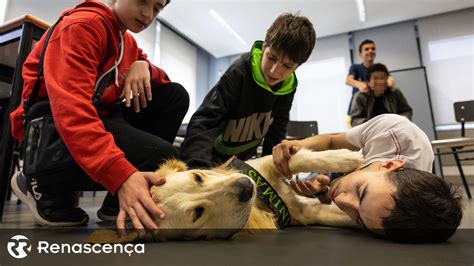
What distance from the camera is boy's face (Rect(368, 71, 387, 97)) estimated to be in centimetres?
305

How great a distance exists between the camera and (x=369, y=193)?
0.85m

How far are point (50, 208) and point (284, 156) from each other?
885mm

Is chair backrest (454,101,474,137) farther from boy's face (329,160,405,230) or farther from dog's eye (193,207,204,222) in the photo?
dog's eye (193,207,204,222)

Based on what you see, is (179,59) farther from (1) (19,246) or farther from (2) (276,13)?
(1) (19,246)

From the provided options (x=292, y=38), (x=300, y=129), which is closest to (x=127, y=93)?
(x=292, y=38)

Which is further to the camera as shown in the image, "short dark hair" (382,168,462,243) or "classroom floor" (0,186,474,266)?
"short dark hair" (382,168,462,243)

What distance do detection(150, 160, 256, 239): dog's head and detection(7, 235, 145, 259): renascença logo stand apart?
10 cm

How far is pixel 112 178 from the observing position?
76 cm

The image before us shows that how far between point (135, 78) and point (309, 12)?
4.74m

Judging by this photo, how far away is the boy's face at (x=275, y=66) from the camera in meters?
1.47

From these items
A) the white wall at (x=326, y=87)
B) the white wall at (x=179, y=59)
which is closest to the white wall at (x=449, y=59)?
the white wall at (x=326, y=87)

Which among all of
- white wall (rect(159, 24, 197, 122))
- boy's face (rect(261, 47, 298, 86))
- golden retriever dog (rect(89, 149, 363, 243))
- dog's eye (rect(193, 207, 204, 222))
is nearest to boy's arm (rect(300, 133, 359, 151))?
golden retriever dog (rect(89, 149, 363, 243))

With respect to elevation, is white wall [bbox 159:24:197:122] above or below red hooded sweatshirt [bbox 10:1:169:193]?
above

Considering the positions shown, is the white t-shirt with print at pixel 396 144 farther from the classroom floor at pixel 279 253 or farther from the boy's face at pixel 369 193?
the classroom floor at pixel 279 253
